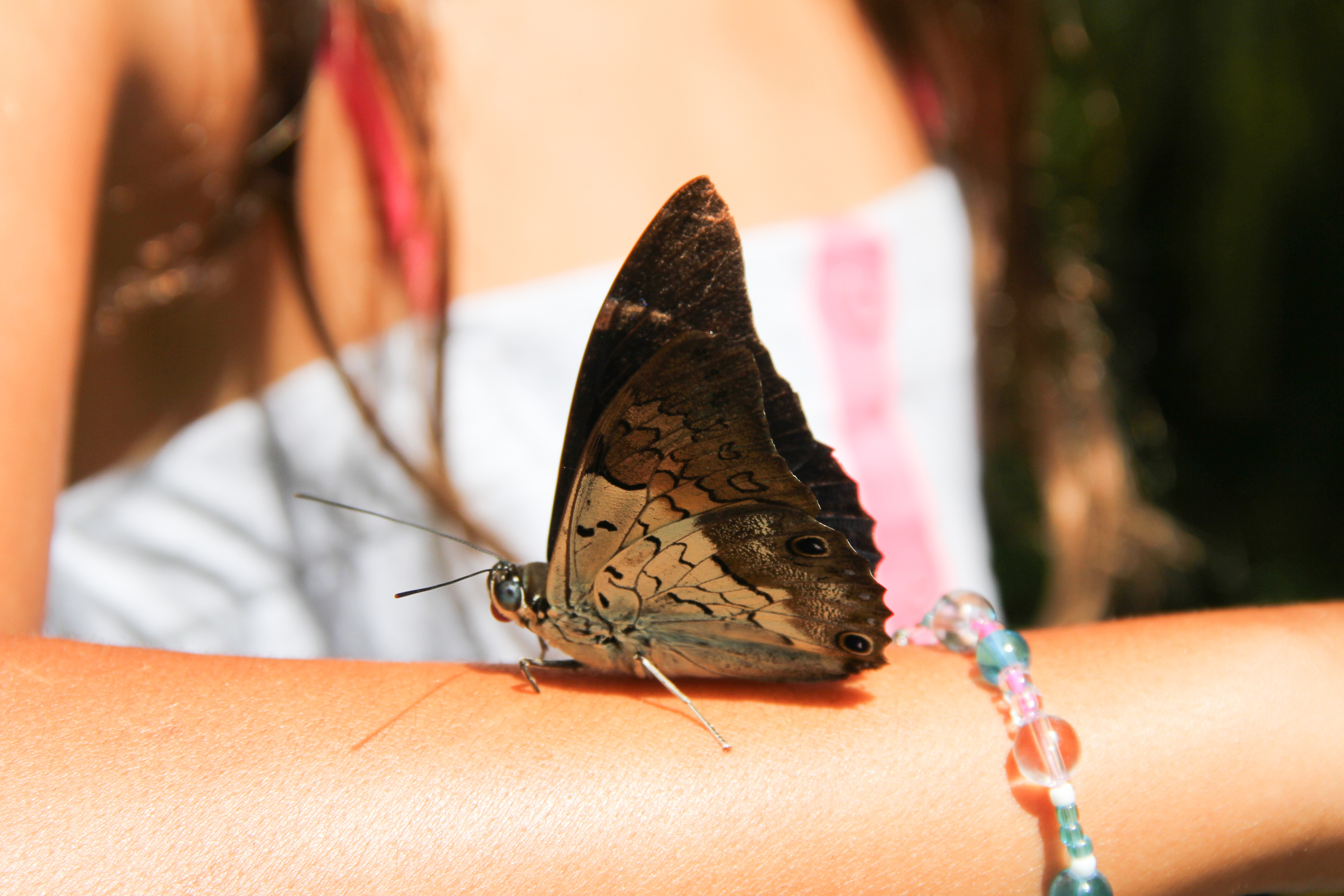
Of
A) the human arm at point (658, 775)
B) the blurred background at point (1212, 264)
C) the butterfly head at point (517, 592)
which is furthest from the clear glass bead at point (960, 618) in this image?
the blurred background at point (1212, 264)

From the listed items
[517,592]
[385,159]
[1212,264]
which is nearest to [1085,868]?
[517,592]

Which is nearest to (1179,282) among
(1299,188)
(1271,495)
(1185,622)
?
Answer: (1299,188)

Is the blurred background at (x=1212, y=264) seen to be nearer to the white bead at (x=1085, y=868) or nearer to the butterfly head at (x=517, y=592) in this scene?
the white bead at (x=1085, y=868)

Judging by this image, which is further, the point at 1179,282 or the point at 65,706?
the point at 1179,282

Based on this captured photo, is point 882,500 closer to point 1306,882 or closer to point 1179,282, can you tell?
point 1306,882

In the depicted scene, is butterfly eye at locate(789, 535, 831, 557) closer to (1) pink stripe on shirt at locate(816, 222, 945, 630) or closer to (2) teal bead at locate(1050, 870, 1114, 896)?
(2) teal bead at locate(1050, 870, 1114, 896)

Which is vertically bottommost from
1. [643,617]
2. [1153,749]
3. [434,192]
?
[1153,749]
